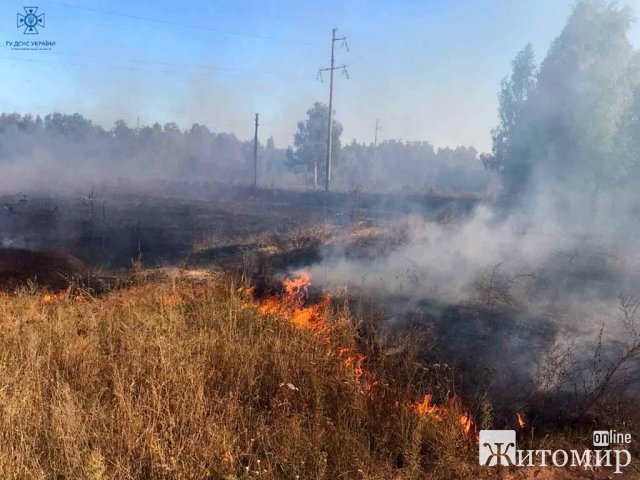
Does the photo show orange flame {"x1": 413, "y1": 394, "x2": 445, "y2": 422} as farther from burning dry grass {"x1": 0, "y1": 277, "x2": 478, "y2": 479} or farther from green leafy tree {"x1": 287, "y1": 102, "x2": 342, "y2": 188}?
green leafy tree {"x1": 287, "y1": 102, "x2": 342, "y2": 188}

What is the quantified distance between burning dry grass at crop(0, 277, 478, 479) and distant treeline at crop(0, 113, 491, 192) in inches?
829

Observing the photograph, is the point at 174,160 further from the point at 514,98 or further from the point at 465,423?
the point at 465,423

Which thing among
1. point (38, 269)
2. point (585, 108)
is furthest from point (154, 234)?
point (585, 108)

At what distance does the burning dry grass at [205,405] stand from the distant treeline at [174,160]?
2106cm

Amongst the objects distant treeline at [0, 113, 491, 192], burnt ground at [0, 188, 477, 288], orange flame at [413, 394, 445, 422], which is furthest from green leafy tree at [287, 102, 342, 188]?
orange flame at [413, 394, 445, 422]

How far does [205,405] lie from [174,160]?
60069 mm

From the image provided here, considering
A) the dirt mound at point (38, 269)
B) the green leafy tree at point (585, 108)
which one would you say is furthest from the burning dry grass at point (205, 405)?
the green leafy tree at point (585, 108)

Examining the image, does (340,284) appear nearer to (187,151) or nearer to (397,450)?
(397,450)

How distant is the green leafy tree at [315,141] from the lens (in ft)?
170

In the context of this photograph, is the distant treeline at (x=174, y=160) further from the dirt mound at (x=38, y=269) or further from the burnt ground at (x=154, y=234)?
the dirt mound at (x=38, y=269)

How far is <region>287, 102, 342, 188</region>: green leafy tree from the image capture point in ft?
170

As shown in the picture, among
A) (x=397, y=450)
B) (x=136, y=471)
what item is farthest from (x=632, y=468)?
(x=136, y=471)

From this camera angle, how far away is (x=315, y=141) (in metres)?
52.8

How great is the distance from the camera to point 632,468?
3.56m
